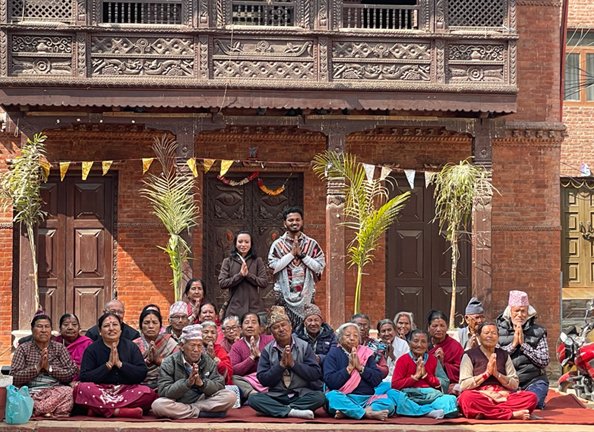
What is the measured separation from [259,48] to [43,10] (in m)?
3.10

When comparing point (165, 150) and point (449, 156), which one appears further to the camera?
point (449, 156)

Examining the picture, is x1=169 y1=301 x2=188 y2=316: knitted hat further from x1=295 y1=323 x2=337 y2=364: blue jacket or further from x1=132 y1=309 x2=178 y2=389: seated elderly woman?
x1=295 y1=323 x2=337 y2=364: blue jacket

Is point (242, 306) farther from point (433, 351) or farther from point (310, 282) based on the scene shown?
point (433, 351)

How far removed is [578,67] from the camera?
25438mm

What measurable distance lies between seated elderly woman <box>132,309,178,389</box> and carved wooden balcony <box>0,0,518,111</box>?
5.30m

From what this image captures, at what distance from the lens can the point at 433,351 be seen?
12.6m

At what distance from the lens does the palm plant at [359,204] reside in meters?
16.8

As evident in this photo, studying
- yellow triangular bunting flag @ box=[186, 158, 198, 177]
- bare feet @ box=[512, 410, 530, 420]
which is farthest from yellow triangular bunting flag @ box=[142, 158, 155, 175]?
bare feet @ box=[512, 410, 530, 420]

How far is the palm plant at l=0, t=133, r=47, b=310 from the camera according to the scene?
16.6 m

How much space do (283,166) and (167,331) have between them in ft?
21.9

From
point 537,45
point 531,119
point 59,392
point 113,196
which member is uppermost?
point 537,45

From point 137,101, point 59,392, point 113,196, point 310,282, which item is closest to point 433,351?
point 310,282

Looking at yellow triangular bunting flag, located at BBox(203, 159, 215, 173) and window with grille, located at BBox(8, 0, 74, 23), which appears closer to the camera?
window with grille, located at BBox(8, 0, 74, 23)

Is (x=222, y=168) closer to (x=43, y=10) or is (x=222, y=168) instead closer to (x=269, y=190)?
(x=269, y=190)
